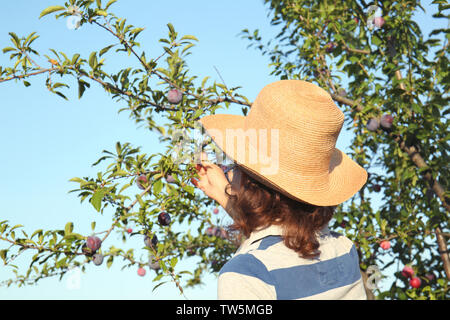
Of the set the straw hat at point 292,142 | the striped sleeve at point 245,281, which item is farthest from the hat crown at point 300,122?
the striped sleeve at point 245,281

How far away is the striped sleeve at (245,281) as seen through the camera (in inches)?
48.3

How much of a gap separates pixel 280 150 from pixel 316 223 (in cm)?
27

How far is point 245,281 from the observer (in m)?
1.24

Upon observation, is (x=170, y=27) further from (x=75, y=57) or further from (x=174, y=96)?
(x=75, y=57)

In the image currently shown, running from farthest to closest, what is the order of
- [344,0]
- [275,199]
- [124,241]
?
[344,0]
[124,241]
[275,199]

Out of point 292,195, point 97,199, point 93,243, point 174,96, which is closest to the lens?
point 292,195

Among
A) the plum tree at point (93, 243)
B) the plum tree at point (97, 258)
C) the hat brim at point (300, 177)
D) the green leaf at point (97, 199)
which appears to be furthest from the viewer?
the plum tree at point (97, 258)

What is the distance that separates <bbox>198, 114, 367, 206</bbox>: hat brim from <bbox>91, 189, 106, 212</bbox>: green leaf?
55 cm

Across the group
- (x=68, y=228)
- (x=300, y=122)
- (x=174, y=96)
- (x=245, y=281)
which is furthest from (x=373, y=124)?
(x=245, y=281)

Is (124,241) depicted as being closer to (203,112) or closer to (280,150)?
(203,112)

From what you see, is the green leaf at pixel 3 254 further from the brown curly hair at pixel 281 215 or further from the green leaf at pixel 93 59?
the brown curly hair at pixel 281 215

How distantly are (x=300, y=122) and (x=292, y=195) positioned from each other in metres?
0.25

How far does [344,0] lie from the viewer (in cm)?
425
